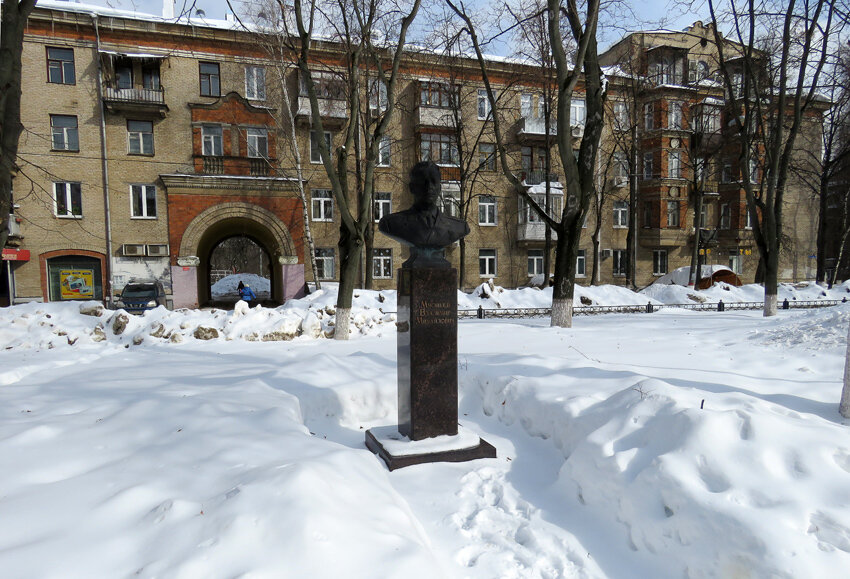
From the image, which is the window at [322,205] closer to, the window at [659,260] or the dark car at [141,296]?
the dark car at [141,296]

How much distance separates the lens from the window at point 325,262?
23.0 m

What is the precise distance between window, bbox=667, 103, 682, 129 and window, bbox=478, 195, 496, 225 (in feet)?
39.9

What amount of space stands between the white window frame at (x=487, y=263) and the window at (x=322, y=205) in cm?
872

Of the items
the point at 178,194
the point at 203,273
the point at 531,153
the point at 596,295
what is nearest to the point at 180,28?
the point at 178,194

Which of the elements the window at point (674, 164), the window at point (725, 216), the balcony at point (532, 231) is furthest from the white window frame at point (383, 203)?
the window at point (725, 216)

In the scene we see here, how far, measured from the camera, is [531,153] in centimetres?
2661

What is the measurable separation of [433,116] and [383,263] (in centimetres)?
816

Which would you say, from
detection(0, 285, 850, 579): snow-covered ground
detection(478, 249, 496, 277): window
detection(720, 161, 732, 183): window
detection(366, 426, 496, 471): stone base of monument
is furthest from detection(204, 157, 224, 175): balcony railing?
detection(720, 161, 732, 183): window

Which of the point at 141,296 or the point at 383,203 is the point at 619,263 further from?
the point at 141,296

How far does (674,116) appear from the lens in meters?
27.8

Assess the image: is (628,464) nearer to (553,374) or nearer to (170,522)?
(553,374)

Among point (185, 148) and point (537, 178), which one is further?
point (537, 178)

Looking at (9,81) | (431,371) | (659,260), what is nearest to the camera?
(431,371)

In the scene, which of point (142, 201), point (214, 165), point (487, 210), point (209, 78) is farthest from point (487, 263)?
point (142, 201)
